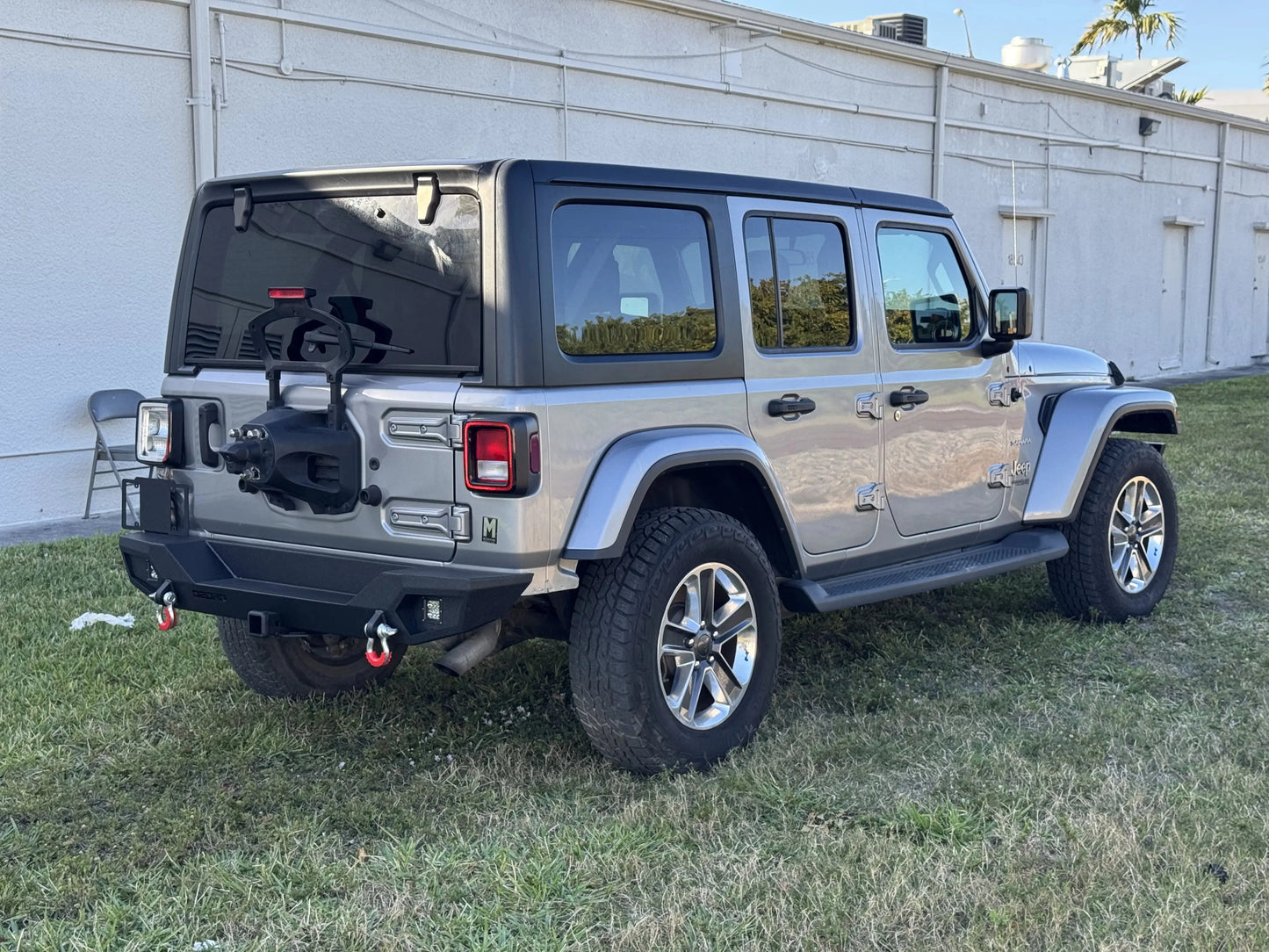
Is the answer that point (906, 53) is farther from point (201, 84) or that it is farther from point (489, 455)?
point (489, 455)

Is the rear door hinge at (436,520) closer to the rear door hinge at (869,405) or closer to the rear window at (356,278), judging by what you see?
the rear window at (356,278)

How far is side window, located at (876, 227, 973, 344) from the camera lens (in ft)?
17.0

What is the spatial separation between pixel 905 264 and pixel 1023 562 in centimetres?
135

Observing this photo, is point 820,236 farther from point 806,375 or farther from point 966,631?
point 966,631

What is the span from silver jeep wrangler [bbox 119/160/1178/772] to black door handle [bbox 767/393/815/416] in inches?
0.6

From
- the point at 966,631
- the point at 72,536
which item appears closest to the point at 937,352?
the point at 966,631

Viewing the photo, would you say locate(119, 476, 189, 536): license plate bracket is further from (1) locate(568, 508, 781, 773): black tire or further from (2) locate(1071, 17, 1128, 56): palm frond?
(2) locate(1071, 17, 1128, 56): palm frond

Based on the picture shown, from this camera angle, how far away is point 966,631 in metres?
5.93

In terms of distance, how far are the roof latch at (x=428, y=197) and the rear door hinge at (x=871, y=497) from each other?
6.34 feet

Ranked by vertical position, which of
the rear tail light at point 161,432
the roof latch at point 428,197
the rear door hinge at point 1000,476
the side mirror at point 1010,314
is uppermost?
the roof latch at point 428,197

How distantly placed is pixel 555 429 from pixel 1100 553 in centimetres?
315

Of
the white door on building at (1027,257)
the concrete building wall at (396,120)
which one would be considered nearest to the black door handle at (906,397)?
the concrete building wall at (396,120)

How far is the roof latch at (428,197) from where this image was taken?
3895mm

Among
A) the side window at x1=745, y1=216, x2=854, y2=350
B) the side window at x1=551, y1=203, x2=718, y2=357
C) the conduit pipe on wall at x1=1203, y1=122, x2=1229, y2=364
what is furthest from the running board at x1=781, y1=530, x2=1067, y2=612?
the conduit pipe on wall at x1=1203, y1=122, x2=1229, y2=364
